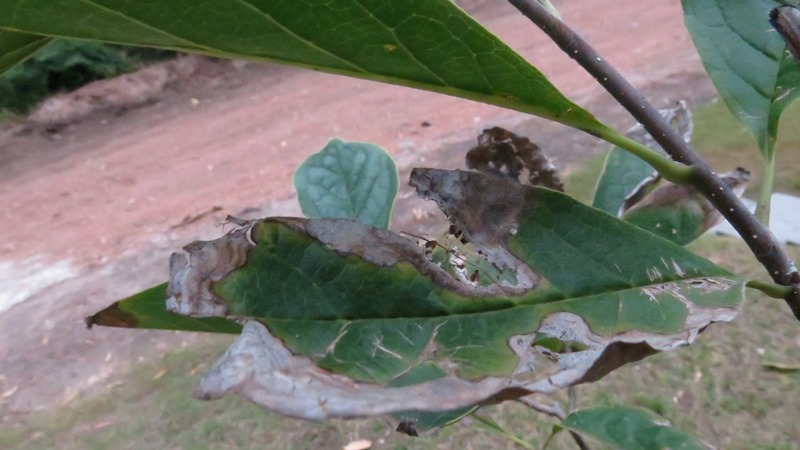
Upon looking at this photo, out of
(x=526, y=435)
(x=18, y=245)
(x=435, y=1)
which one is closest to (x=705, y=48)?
(x=435, y=1)

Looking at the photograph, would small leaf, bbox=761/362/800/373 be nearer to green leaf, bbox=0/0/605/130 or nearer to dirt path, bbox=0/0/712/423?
dirt path, bbox=0/0/712/423

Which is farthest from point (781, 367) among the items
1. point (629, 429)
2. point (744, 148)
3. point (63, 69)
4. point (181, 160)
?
point (63, 69)

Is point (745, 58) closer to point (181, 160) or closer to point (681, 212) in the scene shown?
point (681, 212)

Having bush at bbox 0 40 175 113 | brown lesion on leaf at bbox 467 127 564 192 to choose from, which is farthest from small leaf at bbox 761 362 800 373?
bush at bbox 0 40 175 113

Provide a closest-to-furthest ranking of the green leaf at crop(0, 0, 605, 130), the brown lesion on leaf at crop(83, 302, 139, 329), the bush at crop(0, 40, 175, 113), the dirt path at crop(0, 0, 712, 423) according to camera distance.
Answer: the green leaf at crop(0, 0, 605, 130), the brown lesion on leaf at crop(83, 302, 139, 329), the dirt path at crop(0, 0, 712, 423), the bush at crop(0, 40, 175, 113)

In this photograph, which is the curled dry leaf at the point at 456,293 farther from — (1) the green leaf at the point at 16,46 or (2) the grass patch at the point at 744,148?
(2) the grass patch at the point at 744,148

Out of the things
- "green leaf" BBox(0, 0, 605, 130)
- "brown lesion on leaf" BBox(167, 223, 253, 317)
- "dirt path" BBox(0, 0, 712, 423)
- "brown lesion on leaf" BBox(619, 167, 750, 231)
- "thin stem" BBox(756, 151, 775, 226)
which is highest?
"green leaf" BBox(0, 0, 605, 130)
